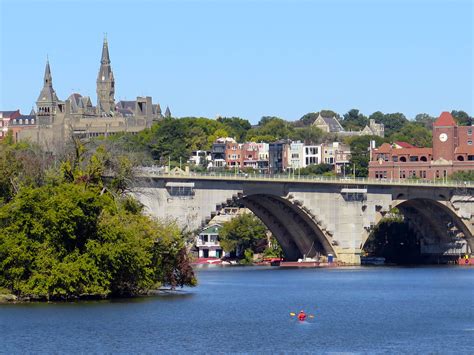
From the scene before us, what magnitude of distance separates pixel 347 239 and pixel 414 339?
246ft

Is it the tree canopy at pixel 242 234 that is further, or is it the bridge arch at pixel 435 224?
the tree canopy at pixel 242 234

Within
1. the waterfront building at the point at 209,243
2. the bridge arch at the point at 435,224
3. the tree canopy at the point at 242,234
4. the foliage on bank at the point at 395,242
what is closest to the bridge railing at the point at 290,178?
the bridge arch at the point at 435,224

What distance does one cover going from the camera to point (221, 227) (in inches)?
6939

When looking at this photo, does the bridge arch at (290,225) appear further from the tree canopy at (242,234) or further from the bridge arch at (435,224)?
the tree canopy at (242,234)

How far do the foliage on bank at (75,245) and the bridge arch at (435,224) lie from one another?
68580mm

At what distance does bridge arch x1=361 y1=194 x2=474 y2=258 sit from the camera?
152 metres

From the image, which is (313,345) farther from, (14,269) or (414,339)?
(14,269)

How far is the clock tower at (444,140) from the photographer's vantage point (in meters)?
186

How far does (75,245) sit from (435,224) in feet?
260

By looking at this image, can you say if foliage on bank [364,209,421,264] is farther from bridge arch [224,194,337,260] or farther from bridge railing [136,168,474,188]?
bridge arch [224,194,337,260]

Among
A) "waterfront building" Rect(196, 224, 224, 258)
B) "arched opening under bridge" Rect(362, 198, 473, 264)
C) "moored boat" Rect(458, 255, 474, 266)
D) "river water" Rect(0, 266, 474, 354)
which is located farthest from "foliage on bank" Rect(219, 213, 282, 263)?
"river water" Rect(0, 266, 474, 354)

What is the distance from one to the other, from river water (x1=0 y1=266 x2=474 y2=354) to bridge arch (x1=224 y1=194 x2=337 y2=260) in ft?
117

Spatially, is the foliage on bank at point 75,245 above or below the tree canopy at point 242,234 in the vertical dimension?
below

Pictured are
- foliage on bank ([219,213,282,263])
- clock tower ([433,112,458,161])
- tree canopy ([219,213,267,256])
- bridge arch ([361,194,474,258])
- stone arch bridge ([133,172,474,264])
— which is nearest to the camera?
stone arch bridge ([133,172,474,264])
